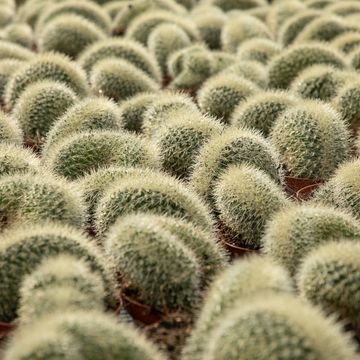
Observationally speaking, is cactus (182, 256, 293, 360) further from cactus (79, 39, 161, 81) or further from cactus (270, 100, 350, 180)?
cactus (79, 39, 161, 81)

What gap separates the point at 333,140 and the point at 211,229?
874mm

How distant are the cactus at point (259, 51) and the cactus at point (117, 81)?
0.75 metres

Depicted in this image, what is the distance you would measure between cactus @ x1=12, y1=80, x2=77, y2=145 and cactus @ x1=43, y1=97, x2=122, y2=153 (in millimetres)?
131

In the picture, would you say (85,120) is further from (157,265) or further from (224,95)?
(157,265)

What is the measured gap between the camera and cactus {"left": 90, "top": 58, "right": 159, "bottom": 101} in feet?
12.0

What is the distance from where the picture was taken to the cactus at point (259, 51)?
421 centimetres

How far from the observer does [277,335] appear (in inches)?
61.0

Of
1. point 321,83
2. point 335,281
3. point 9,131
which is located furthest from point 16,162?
point 321,83

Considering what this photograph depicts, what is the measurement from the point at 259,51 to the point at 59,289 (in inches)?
109

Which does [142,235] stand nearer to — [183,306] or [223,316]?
[183,306]

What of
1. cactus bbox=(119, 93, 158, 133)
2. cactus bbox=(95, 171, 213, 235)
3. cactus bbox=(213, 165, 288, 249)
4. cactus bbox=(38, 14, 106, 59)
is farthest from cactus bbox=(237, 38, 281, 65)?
cactus bbox=(95, 171, 213, 235)

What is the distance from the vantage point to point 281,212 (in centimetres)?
230

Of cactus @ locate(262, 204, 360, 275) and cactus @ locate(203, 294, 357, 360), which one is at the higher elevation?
cactus @ locate(203, 294, 357, 360)

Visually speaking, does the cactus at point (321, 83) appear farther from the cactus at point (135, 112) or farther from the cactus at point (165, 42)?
the cactus at point (165, 42)
